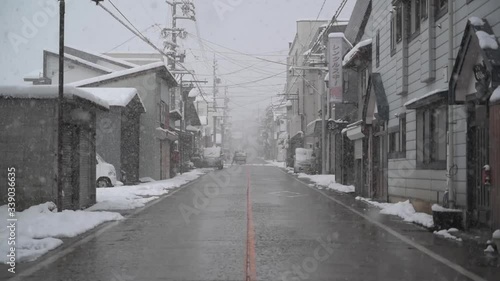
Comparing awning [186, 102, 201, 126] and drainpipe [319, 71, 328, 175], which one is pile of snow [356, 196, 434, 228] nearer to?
drainpipe [319, 71, 328, 175]

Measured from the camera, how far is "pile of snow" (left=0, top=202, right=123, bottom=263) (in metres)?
9.32

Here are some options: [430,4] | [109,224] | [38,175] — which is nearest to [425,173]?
[430,4]

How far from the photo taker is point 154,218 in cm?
1451

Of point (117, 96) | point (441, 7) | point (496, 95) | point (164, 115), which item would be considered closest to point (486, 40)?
point (496, 95)

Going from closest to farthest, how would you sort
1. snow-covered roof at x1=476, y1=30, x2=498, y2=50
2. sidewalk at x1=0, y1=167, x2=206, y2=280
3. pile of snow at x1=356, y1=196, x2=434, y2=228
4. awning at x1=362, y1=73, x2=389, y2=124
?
sidewalk at x1=0, y1=167, x2=206, y2=280, snow-covered roof at x1=476, y1=30, x2=498, y2=50, pile of snow at x1=356, y1=196, x2=434, y2=228, awning at x1=362, y1=73, x2=389, y2=124

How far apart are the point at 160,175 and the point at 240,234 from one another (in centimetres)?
2401

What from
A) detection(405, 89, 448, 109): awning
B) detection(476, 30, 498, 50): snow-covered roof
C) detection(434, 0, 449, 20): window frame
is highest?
detection(434, 0, 449, 20): window frame

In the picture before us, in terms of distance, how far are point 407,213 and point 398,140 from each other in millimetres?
4226

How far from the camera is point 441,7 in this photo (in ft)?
48.1

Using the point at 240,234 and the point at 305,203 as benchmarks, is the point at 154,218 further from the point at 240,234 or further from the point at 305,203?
the point at 305,203

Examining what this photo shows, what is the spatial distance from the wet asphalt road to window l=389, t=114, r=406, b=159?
3423 mm

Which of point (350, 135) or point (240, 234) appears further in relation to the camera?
point (350, 135)

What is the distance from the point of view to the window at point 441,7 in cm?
1416

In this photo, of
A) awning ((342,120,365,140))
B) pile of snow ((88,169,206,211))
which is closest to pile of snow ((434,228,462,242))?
pile of snow ((88,169,206,211))
